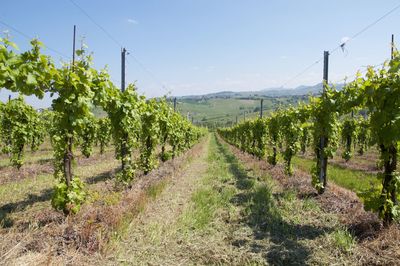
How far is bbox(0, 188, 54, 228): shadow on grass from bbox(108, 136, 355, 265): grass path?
9.34 ft

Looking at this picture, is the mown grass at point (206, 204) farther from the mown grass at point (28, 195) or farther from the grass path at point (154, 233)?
the mown grass at point (28, 195)

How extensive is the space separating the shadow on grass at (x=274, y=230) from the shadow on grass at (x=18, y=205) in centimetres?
505

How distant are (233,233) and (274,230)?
0.98 metres

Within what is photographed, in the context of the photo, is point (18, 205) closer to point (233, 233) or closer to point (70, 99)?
point (70, 99)

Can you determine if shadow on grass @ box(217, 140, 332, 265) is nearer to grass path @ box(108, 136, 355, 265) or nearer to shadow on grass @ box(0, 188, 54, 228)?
grass path @ box(108, 136, 355, 265)

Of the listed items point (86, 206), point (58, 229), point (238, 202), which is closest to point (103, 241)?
point (58, 229)

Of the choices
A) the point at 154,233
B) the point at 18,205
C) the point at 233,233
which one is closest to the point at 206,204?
the point at 233,233

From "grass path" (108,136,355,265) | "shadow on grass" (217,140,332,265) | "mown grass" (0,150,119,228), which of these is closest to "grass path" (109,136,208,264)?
"grass path" (108,136,355,265)

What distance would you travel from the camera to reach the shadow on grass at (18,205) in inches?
285

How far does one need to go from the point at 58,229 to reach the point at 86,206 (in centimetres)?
153

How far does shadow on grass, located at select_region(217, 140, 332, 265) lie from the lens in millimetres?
5766

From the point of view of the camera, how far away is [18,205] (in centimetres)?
902

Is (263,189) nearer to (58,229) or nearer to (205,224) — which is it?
(205,224)

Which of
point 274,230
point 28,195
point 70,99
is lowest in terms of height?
point 28,195
